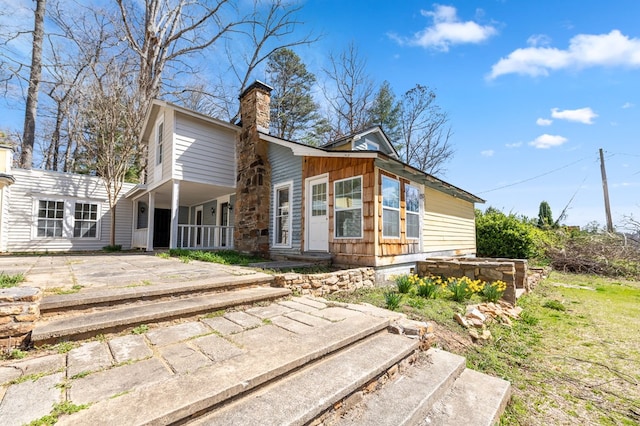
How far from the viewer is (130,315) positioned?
2615 mm

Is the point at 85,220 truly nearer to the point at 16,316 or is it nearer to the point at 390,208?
the point at 16,316

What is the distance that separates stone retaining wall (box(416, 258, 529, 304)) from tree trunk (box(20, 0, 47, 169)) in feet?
59.9

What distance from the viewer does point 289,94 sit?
707 inches

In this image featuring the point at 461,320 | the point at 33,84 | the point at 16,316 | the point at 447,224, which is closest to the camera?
the point at 16,316

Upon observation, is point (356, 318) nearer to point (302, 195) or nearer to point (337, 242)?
point (337, 242)

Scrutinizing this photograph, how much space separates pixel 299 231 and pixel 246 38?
47.8 feet

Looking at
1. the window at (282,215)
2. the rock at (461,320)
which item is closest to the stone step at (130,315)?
the rock at (461,320)

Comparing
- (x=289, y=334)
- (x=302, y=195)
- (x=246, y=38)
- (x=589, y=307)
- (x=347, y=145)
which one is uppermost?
(x=246, y=38)

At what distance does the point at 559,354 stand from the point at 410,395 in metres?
2.68

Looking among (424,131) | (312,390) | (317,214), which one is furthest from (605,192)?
(312,390)

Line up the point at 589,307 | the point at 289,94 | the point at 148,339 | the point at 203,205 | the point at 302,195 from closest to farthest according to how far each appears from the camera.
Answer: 1. the point at 148,339
2. the point at 589,307
3. the point at 302,195
4. the point at 203,205
5. the point at 289,94

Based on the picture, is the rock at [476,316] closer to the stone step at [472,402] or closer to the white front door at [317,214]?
the stone step at [472,402]

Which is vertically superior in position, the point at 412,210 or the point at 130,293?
the point at 412,210

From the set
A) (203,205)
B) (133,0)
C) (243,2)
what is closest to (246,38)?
(243,2)
